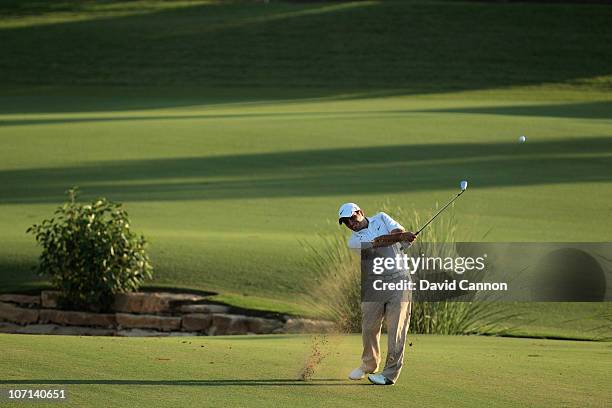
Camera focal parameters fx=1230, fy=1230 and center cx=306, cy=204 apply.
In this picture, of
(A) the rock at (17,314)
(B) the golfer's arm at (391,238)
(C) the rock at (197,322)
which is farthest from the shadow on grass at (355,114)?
(B) the golfer's arm at (391,238)

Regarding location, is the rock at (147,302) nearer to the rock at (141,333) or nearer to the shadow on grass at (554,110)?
the rock at (141,333)

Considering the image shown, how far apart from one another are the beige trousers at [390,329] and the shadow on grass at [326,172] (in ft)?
40.0

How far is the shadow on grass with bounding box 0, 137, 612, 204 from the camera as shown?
21266 millimetres

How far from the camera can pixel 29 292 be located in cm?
1524

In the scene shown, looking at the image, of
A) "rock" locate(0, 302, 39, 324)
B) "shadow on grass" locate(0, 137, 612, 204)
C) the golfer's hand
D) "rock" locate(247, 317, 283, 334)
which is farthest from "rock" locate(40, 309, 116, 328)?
the golfer's hand

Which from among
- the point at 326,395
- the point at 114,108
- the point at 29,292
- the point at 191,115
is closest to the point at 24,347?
the point at 326,395

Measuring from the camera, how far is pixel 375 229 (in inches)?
320

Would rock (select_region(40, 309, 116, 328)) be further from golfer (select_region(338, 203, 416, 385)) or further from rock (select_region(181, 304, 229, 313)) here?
golfer (select_region(338, 203, 416, 385))

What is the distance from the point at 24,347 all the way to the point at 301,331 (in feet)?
14.2

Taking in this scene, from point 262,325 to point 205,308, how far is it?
0.85 m

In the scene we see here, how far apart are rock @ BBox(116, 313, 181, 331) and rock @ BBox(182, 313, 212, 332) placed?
8 centimetres

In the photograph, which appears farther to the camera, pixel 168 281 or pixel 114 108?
pixel 114 108

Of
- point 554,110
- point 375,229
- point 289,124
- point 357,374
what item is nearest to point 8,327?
point 357,374

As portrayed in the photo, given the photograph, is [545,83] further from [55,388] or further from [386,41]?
[55,388]
